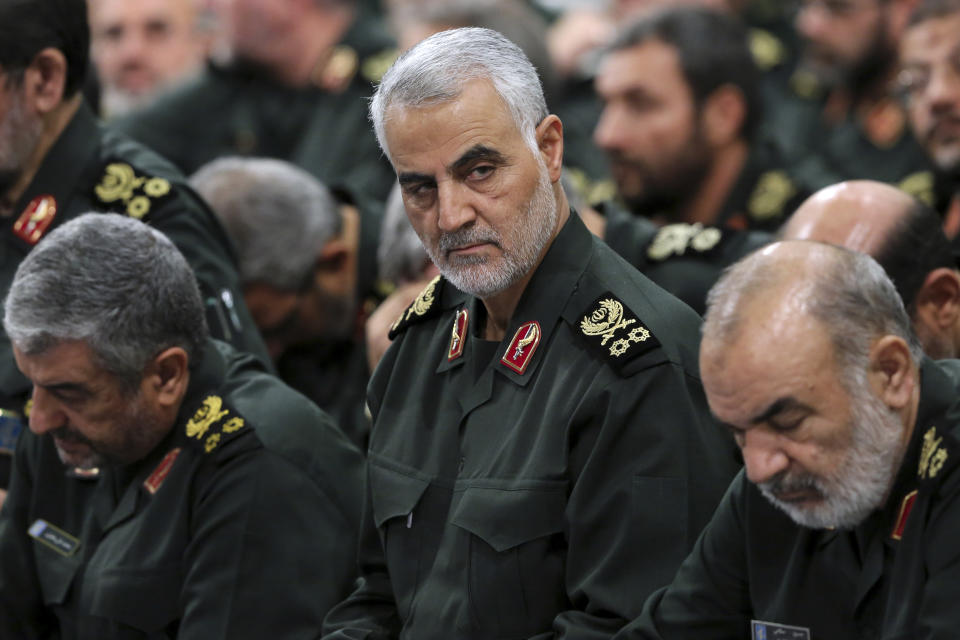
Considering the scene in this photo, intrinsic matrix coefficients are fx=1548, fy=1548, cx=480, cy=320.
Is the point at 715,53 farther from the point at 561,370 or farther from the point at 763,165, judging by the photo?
the point at 561,370

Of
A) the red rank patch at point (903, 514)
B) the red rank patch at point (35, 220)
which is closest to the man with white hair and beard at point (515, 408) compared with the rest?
the red rank patch at point (903, 514)

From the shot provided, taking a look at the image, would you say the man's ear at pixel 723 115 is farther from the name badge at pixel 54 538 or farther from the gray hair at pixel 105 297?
the name badge at pixel 54 538

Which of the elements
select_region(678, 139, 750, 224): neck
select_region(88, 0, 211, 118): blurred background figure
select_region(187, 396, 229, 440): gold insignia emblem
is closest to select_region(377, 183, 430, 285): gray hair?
select_region(187, 396, 229, 440): gold insignia emblem

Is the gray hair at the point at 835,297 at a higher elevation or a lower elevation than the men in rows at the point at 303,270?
higher

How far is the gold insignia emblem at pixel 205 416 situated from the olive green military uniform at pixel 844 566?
1175mm

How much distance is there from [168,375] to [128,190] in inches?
32.0

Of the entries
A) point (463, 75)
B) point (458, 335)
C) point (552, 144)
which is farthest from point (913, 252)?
point (463, 75)

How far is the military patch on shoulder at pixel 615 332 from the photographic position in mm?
2674

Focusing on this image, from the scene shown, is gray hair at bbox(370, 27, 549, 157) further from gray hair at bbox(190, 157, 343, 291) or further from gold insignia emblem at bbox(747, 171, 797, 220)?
gold insignia emblem at bbox(747, 171, 797, 220)

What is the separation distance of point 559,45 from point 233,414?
459cm

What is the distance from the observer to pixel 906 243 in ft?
11.3

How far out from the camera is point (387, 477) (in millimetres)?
2977

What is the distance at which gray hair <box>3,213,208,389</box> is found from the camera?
3219 millimetres

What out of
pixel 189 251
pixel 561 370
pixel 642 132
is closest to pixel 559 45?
pixel 642 132
